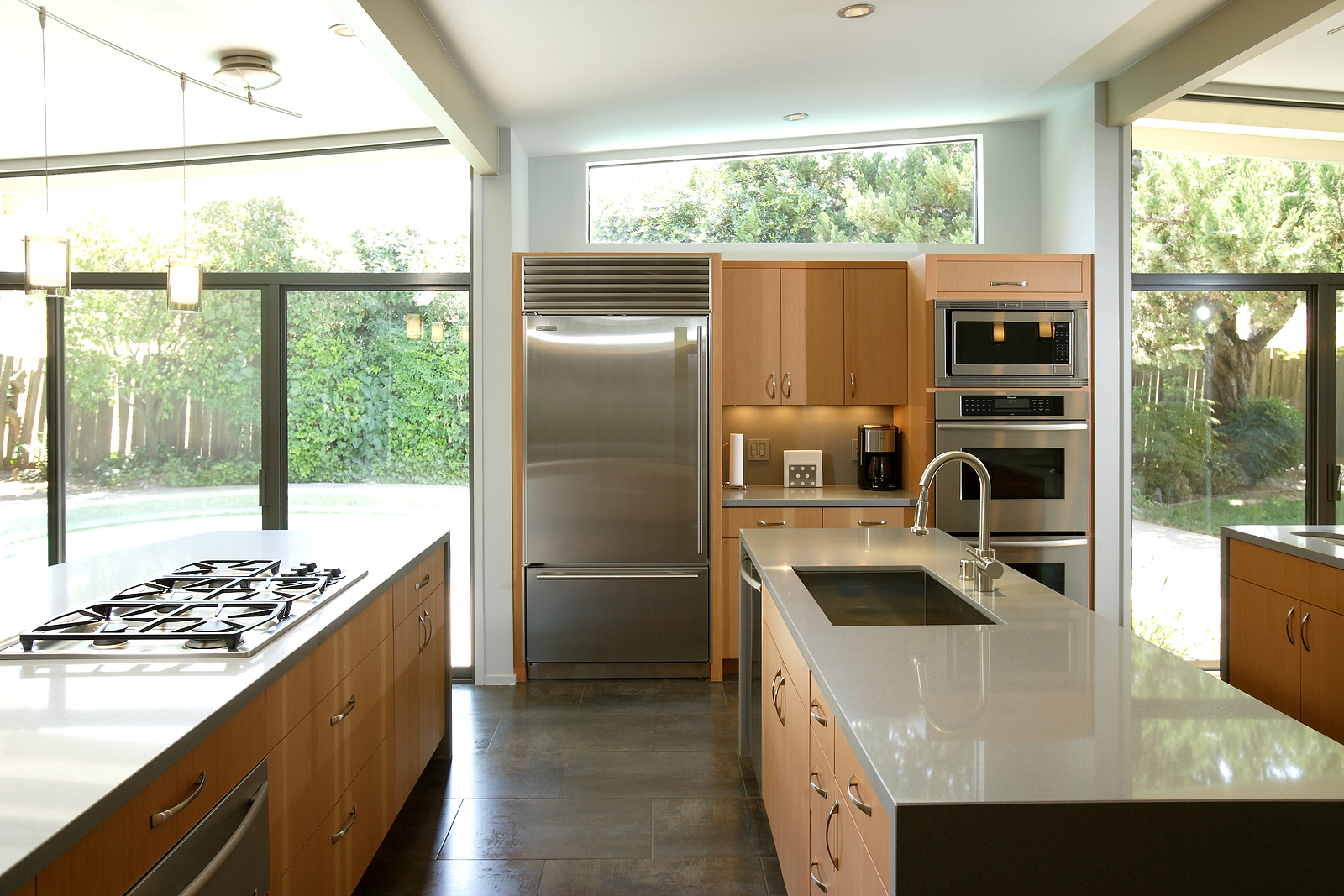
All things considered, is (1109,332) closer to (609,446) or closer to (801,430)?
(801,430)

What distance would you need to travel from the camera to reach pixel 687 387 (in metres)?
4.25

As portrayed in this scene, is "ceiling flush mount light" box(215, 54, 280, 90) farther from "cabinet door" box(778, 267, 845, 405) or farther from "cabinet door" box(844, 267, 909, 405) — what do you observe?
"cabinet door" box(844, 267, 909, 405)

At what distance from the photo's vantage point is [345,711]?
2.10m

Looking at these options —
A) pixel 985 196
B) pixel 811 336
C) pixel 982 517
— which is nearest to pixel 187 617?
pixel 982 517

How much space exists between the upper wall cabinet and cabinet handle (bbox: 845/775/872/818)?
10.8 feet

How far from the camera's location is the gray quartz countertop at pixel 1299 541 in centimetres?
257

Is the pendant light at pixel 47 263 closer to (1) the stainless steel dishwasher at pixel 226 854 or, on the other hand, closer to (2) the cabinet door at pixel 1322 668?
(1) the stainless steel dishwasher at pixel 226 854

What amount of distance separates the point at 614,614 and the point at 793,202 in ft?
8.38

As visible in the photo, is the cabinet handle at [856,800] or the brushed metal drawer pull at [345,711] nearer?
the cabinet handle at [856,800]

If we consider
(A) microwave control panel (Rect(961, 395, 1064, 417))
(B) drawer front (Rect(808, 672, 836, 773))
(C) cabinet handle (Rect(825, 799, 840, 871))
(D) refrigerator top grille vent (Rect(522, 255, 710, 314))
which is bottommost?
(C) cabinet handle (Rect(825, 799, 840, 871))

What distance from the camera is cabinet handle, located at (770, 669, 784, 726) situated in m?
2.30

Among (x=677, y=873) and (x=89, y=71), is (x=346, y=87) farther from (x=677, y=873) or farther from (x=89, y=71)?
(x=677, y=873)

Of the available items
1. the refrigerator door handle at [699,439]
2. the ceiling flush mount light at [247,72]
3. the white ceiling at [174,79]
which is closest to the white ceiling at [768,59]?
the white ceiling at [174,79]

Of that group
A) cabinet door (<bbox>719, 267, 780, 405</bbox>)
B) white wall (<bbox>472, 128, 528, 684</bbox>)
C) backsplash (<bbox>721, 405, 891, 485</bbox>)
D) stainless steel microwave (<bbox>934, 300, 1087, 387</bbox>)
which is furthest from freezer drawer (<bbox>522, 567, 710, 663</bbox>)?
stainless steel microwave (<bbox>934, 300, 1087, 387</bbox>)
